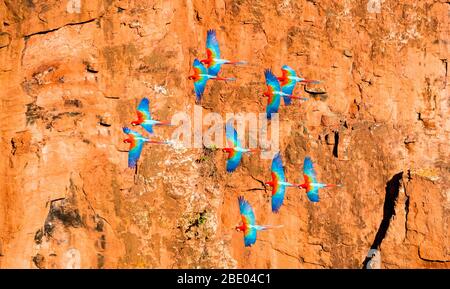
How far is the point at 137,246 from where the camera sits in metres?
26.9

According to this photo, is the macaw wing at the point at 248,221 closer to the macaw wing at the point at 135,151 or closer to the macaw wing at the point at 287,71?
the macaw wing at the point at 135,151

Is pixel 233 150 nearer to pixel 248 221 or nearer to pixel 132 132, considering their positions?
pixel 248 221

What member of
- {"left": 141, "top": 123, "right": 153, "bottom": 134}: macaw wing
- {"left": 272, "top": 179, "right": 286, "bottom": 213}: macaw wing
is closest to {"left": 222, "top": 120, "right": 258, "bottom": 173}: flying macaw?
{"left": 272, "top": 179, "right": 286, "bottom": 213}: macaw wing

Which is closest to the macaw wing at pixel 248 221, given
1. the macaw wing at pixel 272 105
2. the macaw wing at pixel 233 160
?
the macaw wing at pixel 233 160

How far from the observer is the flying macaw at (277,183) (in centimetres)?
2689

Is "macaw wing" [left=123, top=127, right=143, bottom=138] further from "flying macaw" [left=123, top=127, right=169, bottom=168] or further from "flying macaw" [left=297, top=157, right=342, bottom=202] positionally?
"flying macaw" [left=297, top=157, right=342, bottom=202]

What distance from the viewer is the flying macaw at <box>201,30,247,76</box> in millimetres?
26703

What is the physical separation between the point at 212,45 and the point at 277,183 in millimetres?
2746

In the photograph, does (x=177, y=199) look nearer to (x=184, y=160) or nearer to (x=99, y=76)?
(x=184, y=160)

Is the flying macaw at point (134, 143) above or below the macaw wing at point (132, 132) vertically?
below

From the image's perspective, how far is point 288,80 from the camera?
88.6ft

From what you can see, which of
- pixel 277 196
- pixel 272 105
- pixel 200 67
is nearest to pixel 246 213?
pixel 277 196

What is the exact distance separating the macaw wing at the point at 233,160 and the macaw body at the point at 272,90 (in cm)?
105

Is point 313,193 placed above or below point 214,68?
below
